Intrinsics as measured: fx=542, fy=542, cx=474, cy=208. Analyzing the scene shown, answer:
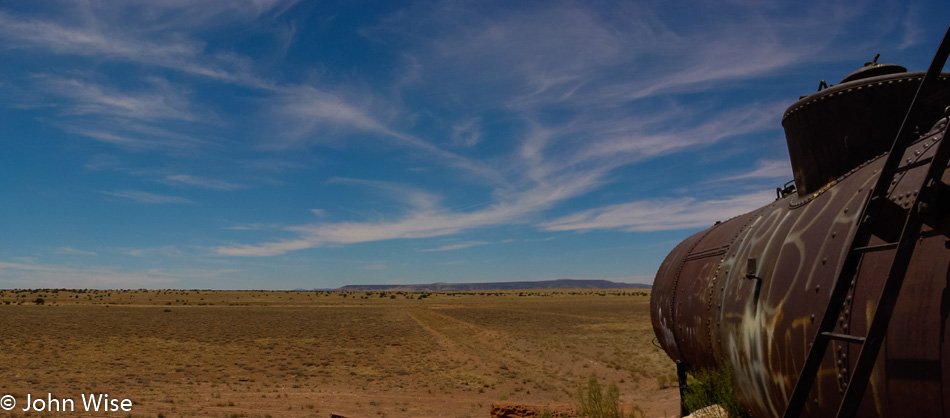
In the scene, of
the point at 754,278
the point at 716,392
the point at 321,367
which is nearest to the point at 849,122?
the point at 754,278

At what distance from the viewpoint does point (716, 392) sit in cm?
733

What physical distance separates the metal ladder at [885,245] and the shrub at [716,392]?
326cm

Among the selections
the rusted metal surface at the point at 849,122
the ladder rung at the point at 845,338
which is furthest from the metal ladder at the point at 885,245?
the rusted metal surface at the point at 849,122

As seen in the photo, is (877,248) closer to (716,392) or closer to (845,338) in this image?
(845,338)

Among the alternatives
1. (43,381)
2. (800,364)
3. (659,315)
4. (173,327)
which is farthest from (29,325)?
(800,364)

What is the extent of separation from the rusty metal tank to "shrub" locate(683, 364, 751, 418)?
0.18m

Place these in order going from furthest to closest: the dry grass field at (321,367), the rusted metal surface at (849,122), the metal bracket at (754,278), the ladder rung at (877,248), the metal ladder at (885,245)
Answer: the dry grass field at (321,367)
the metal bracket at (754,278)
the rusted metal surface at (849,122)
the ladder rung at (877,248)
the metal ladder at (885,245)

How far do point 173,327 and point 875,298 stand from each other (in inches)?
1652

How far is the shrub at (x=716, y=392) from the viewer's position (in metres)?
6.47

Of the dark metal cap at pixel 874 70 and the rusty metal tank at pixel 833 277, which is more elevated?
the dark metal cap at pixel 874 70

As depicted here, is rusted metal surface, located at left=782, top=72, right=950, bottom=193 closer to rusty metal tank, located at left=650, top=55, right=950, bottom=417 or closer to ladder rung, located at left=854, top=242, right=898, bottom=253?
rusty metal tank, located at left=650, top=55, right=950, bottom=417

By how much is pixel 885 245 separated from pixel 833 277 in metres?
1.16

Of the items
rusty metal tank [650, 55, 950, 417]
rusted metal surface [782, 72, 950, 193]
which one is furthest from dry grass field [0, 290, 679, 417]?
rusted metal surface [782, 72, 950, 193]

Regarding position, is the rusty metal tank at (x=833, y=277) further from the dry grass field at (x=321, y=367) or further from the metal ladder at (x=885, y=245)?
the dry grass field at (x=321, y=367)
